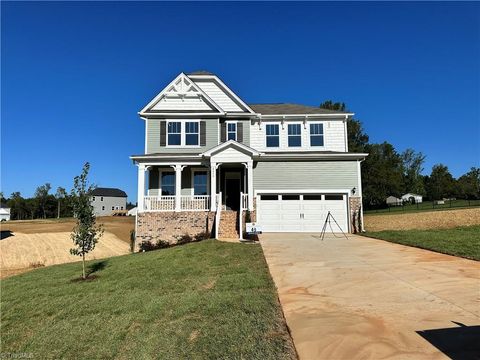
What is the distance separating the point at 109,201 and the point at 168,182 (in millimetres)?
65475

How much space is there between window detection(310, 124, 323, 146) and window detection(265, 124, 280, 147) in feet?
6.94

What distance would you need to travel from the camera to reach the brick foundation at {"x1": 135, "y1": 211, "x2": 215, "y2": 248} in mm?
17422

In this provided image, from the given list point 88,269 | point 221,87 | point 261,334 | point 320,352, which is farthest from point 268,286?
point 221,87

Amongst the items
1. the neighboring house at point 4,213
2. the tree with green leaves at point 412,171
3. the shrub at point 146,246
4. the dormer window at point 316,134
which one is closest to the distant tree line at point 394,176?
the tree with green leaves at point 412,171

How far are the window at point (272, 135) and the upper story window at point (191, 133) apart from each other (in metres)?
4.37

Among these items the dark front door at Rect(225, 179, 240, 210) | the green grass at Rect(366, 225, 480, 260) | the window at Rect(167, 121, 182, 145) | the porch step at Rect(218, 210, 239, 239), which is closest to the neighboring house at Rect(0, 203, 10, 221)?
the window at Rect(167, 121, 182, 145)

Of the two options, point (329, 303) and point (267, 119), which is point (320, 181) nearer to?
point (267, 119)

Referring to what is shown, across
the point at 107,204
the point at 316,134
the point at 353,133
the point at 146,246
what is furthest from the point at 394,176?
the point at 107,204

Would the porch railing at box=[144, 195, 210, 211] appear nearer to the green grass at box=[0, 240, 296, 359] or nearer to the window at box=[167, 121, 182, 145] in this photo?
the window at box=[167, 121, 182, 145]

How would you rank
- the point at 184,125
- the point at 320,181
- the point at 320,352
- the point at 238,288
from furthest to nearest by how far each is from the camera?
the point at 184,125 → the point at 320,181 → the point at 238,288 → the point at 320,352

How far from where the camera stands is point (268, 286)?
690 centimetres

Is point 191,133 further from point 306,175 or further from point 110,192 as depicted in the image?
point 110,192

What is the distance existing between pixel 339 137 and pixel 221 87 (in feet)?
26.2

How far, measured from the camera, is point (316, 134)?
20281 millimetres
